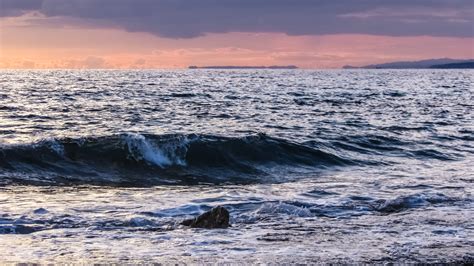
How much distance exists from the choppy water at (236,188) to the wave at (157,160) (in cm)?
6

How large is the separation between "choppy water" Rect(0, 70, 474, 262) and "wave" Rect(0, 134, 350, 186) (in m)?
0.06

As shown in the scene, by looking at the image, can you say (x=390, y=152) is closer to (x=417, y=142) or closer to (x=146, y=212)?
(x=417, y=142)

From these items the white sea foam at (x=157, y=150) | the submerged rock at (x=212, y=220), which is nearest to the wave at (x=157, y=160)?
the white sea foam at (x=157, y=150)

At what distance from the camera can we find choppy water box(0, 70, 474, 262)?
9.23 metres

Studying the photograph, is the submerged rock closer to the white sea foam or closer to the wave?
the wave

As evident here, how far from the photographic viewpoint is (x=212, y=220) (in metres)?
10.8

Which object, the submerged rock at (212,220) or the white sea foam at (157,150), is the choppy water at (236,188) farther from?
the submerged rock at (212,220)

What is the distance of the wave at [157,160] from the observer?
59.2ft

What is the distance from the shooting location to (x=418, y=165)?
20734mm

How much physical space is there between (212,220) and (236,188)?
5.37m

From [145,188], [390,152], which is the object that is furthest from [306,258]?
[390,152]

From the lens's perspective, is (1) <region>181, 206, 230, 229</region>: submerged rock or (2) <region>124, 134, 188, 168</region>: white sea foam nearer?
(1) <region>181, 206, 230, 229</region>: submerged rock

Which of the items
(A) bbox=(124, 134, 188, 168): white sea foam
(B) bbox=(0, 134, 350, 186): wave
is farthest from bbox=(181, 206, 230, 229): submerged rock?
(A) bbox=(124, 134, 188, 168): white sea foam

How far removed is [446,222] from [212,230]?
13.5 ft
